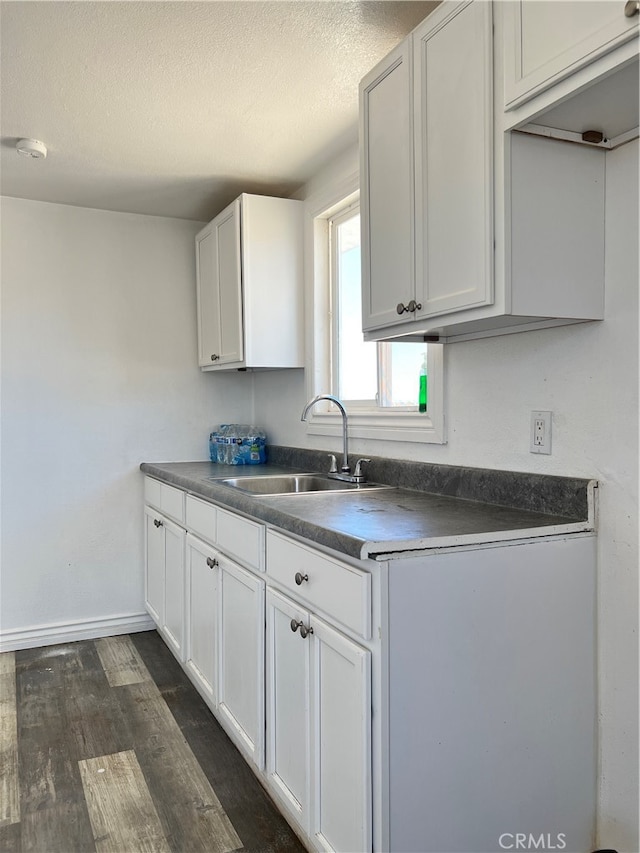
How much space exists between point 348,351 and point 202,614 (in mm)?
1288

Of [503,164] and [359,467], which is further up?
[503,164]

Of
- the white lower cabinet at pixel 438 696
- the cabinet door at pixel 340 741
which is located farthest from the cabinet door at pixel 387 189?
the cabinet door at pixel 340 741

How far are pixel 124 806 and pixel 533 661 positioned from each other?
51.9 inches

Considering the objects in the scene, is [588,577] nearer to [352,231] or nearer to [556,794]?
[556,794]

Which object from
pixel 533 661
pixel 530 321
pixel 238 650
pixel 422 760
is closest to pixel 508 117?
pixel 530 321

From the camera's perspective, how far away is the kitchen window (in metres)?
2.48

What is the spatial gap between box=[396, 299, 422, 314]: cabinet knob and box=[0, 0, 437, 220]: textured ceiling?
31.9 inches

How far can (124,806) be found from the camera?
1.94m

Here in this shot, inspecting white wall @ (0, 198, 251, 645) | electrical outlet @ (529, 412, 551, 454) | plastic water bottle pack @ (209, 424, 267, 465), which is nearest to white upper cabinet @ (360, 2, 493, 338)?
electrical outlet @ (529, 412, 551, 454)

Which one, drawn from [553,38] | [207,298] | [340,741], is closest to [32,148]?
[207,298]

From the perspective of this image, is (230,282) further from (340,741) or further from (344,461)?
(340,741)

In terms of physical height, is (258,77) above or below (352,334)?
above

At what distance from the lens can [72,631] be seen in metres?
3.34

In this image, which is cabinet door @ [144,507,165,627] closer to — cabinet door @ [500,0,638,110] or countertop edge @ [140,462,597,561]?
countertop edge @ [140,462,597,561]
